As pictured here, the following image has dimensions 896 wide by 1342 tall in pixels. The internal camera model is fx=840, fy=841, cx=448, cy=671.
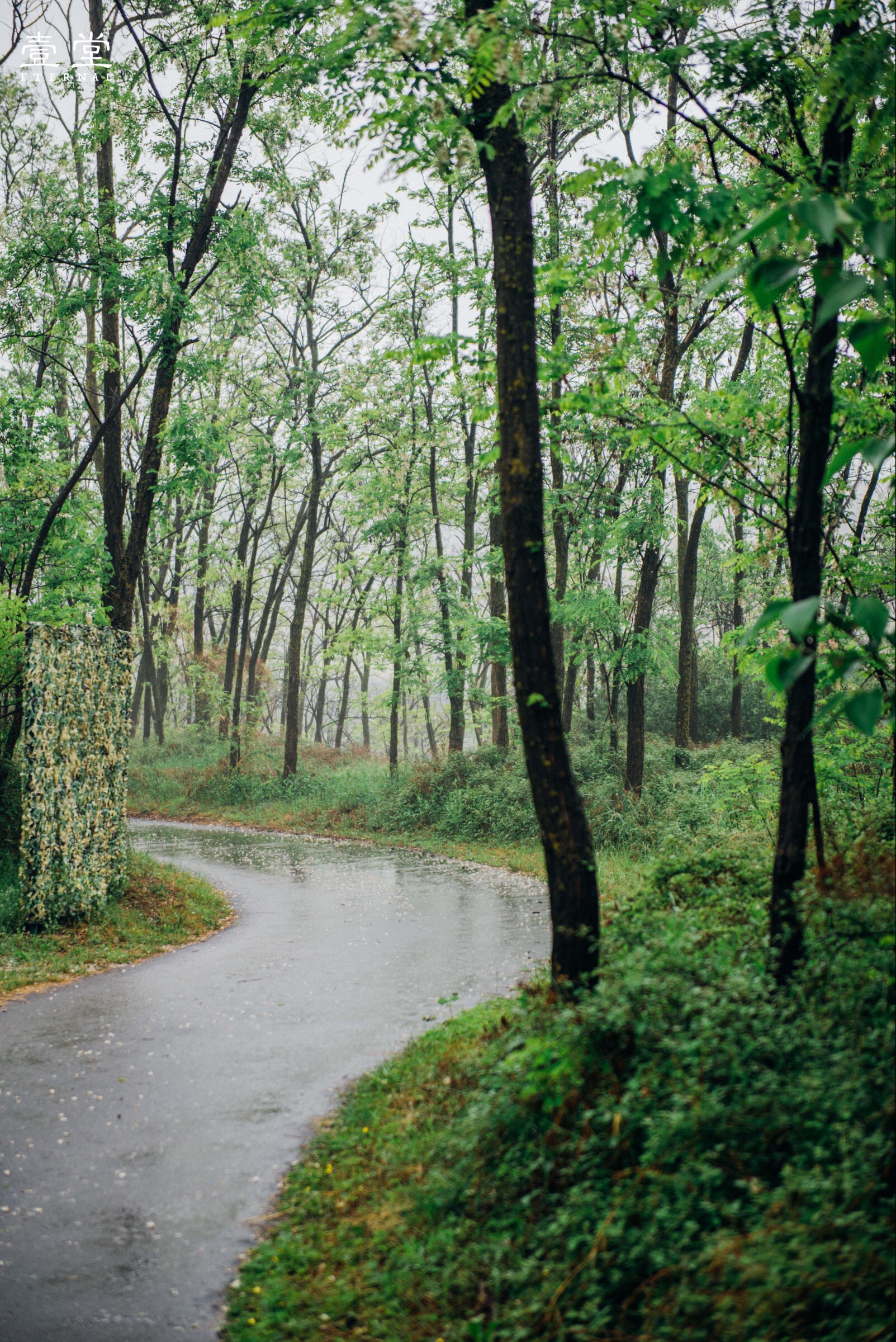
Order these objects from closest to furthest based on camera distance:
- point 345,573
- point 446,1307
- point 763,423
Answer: point 446,1307 < point 763,423 < point 345,573


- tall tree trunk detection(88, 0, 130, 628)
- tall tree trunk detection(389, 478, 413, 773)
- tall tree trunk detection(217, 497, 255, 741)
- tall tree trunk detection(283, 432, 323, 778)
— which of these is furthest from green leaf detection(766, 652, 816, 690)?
tall tree trunk detection(217, 497, 255, 741)

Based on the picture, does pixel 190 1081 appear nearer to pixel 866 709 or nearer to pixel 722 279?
pixel 866 709

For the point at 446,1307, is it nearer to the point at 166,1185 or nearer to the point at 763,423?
the point at 166,1185

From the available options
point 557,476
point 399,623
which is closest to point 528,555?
point 557,476

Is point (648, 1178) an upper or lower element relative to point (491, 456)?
lower

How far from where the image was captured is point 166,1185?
475 cm

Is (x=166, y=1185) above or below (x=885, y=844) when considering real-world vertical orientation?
below

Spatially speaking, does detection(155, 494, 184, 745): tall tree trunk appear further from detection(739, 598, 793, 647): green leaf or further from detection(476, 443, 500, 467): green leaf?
detection(739, 598, 793, 647): green leaf

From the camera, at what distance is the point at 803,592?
4441mm

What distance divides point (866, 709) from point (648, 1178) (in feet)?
7.92

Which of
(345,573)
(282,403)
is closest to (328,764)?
(345,573)

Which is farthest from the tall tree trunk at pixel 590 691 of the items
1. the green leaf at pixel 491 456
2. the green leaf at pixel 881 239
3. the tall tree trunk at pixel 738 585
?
the green leaf at pixel 881 239

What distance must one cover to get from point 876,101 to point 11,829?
15.1 meters

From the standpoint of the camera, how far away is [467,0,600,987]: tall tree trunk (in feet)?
17.3
